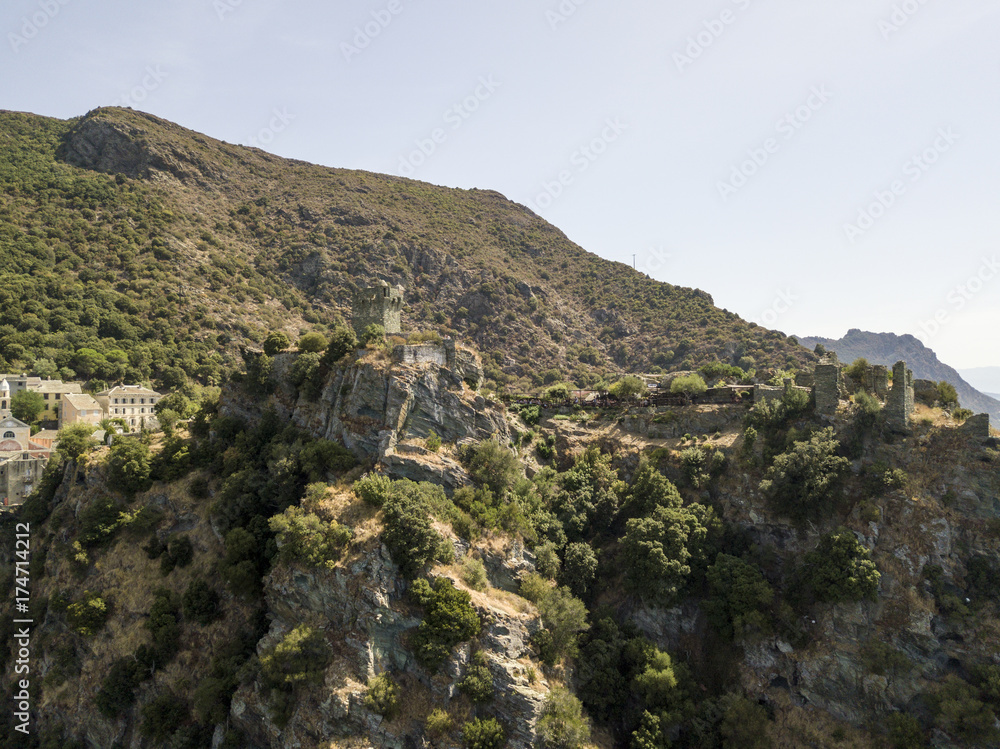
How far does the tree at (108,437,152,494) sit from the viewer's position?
128ft

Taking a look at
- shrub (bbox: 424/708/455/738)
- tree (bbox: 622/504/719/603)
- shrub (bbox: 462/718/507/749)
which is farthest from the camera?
tree (bbox: 622/504/719/603)

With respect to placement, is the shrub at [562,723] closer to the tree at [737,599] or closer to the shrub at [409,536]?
the shrub at [409,536]

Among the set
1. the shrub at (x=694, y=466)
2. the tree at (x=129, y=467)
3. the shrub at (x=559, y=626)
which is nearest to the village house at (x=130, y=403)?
the tree at (x=129, y=467)

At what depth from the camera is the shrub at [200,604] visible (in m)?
32.5

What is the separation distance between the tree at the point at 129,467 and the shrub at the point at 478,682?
28.6 m

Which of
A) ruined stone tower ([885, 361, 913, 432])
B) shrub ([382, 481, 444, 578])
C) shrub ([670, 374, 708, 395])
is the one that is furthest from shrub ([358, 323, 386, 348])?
ruined stone tower ([885, 361, 913, 432])

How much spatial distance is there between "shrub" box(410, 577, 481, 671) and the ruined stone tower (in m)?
29.4

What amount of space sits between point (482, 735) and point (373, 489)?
1324 centimetres

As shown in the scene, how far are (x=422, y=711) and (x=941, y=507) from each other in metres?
31.5

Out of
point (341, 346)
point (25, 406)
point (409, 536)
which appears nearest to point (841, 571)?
point (409, 536)

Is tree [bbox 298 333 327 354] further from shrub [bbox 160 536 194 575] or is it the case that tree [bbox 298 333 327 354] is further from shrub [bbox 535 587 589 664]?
shrub [bbox 535 587 589 664]

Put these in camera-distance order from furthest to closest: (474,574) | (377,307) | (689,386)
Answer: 1. (689,386)
2. (377,307)
3. (474,574)

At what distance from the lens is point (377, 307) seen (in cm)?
4219

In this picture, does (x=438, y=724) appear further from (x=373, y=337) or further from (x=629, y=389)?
(x=629, y=389)
